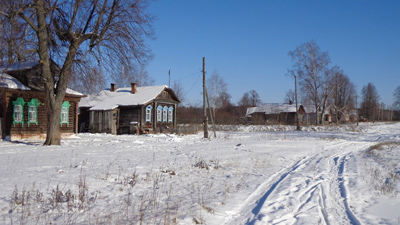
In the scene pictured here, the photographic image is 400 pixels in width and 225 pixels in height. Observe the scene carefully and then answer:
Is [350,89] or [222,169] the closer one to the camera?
[222,169]

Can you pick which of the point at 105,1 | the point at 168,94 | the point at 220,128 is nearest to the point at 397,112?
the point at 220,128

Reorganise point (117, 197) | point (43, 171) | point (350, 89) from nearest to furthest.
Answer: point (117, 197), point (43, 171), point (350, 89)

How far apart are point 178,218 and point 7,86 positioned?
18.7 metres

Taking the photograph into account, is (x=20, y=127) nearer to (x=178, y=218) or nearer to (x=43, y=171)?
(x=43, y=171)

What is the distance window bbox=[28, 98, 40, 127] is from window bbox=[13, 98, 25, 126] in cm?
48

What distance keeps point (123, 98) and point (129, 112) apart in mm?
2526

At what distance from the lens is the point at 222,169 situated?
1036cm

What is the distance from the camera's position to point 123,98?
3419cm

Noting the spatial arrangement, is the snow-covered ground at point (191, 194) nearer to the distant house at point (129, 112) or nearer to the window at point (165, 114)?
the distant house at point (129, 112)

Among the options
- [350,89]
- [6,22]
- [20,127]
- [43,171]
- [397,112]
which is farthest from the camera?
[397,112]

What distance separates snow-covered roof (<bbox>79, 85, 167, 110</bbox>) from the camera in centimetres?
3222

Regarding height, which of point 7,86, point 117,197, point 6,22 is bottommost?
point 117,197

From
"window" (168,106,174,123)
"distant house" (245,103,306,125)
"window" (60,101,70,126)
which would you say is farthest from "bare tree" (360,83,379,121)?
"window" (60,101,70,126)

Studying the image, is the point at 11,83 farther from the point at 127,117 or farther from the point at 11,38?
the point at 127,117
